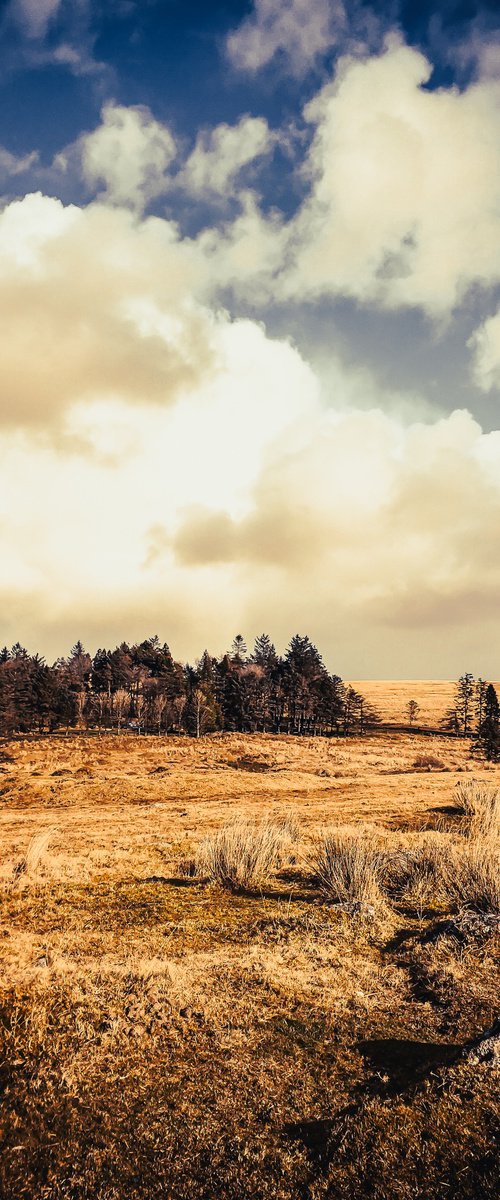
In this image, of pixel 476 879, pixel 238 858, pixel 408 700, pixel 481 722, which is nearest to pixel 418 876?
pixel 476 879

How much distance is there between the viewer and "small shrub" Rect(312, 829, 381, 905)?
10.1 meters

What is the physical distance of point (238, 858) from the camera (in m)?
11.9


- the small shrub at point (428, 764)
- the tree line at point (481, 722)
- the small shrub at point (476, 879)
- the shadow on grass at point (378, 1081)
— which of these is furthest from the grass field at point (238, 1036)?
the tree line at point (481, 722)

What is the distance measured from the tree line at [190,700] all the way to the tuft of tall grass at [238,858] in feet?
217

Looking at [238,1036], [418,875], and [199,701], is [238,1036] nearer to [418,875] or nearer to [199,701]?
[418,875]

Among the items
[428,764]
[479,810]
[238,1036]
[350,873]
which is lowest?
[428,764]

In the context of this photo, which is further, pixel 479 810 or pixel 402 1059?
pixel 479 810

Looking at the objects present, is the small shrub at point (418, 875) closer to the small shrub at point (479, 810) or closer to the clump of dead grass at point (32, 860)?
the small shrub at point (479, 810)

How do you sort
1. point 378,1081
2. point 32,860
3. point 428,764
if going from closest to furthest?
point 378,1081 < point 32,860 < point 428,764

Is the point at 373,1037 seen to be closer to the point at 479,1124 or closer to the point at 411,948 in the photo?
the point at 479,1124

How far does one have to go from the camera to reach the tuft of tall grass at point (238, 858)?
1155 centimetres

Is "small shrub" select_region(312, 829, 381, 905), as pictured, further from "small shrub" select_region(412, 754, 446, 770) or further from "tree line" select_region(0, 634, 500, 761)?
"tree line" select_region(0, 634, 500, 761)

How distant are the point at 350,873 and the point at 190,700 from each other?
79483 mm

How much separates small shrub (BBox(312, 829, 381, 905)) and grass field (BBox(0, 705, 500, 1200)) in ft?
0.77
